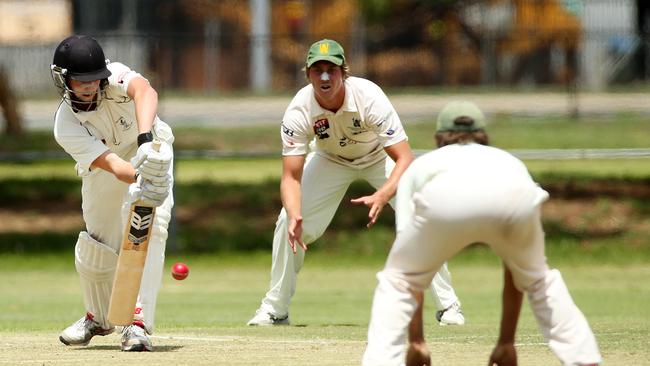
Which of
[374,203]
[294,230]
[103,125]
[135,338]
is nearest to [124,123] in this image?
[103,125]

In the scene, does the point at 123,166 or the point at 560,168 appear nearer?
the point at 123,166

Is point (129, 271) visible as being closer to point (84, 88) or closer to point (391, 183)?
point (84, 88)

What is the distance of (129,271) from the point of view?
8141mm

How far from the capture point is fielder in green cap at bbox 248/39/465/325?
31.8 ft

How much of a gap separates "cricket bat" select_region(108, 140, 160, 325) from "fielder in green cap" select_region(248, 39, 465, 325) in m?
1.48

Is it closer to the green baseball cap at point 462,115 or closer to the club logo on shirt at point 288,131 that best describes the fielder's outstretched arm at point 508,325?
the green baseball cap at point 462,115

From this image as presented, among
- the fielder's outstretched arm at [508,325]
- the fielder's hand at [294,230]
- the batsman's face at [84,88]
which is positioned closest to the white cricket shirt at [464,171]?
the fielder's outstretched arm at [508,325]

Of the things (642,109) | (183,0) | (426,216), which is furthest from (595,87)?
(426,216)

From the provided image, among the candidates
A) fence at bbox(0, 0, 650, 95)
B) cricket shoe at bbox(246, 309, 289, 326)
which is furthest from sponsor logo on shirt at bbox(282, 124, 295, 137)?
fence at bbox(0, 0, 650, 95)

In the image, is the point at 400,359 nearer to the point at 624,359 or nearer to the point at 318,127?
the point at 624,359

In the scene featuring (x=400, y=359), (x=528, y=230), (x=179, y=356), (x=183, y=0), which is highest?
(x=528, y=230)

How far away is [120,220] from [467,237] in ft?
10.7

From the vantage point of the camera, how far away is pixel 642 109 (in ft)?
87.2

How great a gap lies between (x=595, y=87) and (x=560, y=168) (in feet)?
19.0
